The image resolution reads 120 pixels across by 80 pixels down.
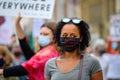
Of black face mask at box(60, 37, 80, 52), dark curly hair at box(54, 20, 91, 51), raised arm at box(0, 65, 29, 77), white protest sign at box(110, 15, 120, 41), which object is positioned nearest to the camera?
black face mask at box(60, 37, 80, 52)

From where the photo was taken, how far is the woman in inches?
251

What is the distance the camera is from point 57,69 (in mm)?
6453

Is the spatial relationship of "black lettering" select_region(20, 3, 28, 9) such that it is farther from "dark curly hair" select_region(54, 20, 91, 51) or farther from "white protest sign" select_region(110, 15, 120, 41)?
"white protest sign" select_region(110, 15, 120, 41)

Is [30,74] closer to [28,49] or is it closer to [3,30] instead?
[28,49]

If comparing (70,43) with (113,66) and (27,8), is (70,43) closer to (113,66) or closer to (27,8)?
(27,8)

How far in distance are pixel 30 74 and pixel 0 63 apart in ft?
2.49

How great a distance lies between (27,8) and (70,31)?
1787 mm

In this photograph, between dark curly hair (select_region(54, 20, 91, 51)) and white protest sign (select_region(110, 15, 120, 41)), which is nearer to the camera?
dark curly hair (select_region(54, 20, 91, 51))

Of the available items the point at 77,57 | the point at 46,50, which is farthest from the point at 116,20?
the point at 77,57

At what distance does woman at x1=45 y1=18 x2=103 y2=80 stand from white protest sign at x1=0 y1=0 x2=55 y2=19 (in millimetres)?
1483

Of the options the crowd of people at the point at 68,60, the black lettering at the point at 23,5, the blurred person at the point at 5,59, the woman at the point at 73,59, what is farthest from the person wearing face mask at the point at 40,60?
the woman at the point at 73,59

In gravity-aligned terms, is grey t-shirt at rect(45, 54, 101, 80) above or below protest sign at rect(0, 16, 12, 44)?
above

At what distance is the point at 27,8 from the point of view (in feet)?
27.0

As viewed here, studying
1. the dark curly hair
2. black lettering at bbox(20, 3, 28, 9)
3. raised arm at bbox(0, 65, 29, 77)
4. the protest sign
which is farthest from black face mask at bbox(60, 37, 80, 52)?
the protest sign
